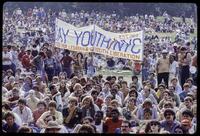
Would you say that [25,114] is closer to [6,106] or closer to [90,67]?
[6,106]

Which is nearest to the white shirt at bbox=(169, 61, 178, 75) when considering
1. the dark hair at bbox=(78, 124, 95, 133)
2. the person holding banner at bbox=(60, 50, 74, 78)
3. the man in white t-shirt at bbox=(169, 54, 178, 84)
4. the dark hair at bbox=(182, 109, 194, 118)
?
the man in white t-shirt at bbox=(169, 54, 178, 84)

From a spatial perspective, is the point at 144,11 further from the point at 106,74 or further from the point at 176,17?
the point at 106,74

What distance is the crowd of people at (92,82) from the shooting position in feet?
17.8

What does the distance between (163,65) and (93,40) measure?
91 cm

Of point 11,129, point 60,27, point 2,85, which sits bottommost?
point 11,129

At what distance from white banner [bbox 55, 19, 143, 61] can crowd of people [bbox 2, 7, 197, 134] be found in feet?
0.19

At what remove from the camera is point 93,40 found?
18.7ft

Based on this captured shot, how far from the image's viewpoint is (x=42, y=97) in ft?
18.8

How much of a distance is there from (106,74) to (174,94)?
2.32 ft

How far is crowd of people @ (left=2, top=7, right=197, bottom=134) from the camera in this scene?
5418 millimetres

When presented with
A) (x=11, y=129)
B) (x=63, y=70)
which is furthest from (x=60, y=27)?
(x=11, y=129)

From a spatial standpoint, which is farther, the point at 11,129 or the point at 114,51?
the point at 114,51

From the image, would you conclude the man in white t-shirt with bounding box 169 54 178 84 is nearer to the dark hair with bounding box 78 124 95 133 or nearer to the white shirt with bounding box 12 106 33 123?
the dark hair with bounding box 78 124 95 133

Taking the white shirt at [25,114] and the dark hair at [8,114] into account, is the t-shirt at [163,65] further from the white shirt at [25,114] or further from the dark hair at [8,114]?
the dark hair at [8,114]
